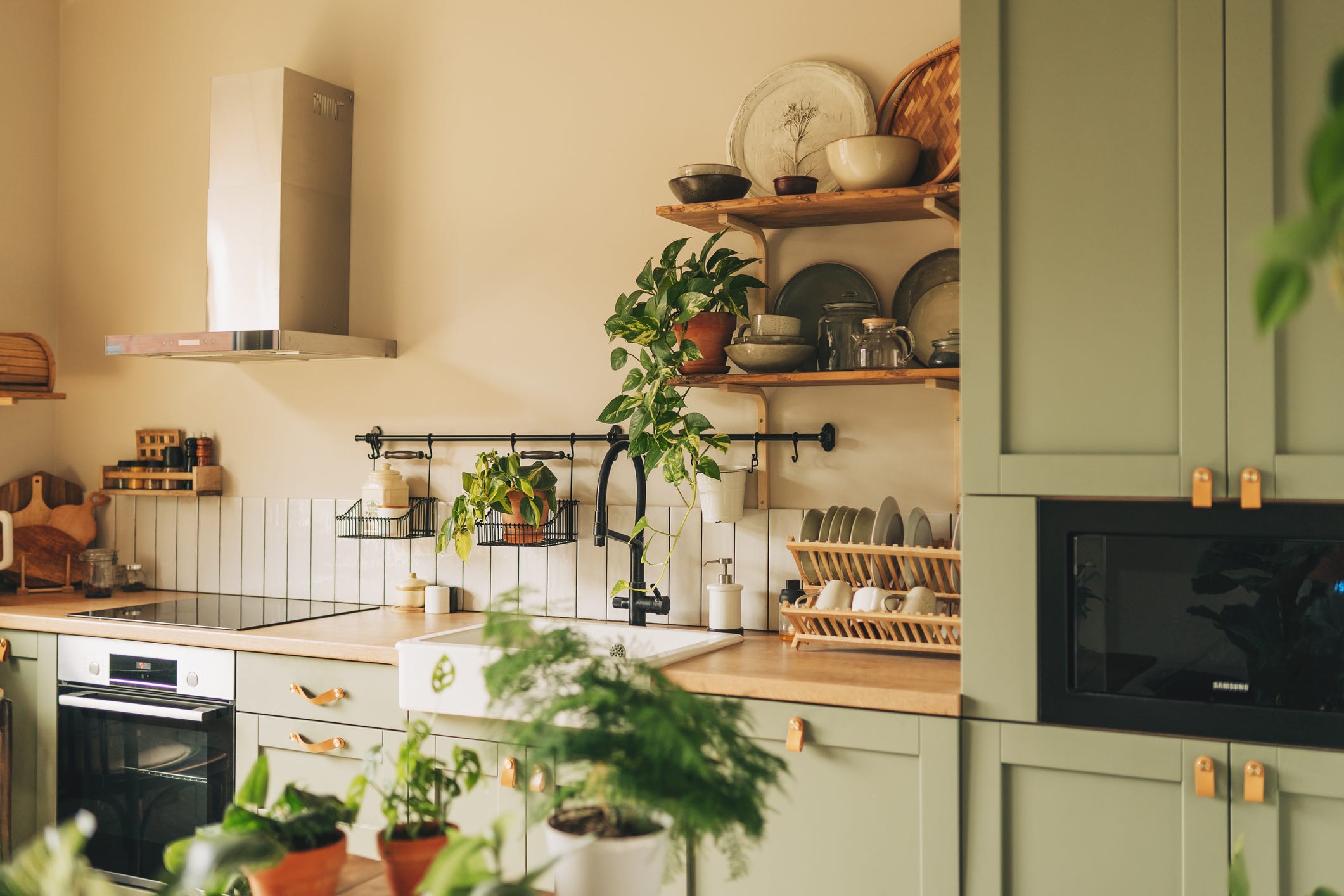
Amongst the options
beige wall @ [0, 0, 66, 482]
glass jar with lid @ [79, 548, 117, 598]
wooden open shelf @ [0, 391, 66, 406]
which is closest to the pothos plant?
glass jar with lid @ [79, 548, 117, 598]

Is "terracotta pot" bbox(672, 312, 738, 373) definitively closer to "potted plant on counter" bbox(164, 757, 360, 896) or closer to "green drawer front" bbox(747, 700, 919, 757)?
"green drawer front" bbox(747, 700, 919, 757)

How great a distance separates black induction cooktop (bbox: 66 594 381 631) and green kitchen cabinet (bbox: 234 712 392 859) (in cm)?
27

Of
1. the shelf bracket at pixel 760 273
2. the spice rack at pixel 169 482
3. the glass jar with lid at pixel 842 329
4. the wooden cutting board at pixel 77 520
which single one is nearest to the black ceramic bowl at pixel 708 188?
the shelf bracket at pixel 760 273

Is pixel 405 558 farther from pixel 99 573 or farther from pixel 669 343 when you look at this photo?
pixel 669 343

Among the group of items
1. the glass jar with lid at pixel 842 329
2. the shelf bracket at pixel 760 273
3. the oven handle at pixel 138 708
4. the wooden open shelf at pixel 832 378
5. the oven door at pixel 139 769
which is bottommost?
the oven door at pixel 139 769

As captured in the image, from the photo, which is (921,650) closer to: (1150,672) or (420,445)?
(1150,672)

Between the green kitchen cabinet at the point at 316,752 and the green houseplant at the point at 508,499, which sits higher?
the green houseplant at the point at 508,499

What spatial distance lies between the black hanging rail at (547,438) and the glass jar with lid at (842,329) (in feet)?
0.65

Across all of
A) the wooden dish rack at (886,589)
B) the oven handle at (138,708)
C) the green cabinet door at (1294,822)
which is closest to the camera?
the green cabinet door at (1294,822)

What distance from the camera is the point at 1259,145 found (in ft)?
6.09

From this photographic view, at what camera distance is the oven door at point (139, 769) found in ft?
9.04

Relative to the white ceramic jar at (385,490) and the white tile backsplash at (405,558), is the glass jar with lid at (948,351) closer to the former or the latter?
the white tile backsplash at (405,558)

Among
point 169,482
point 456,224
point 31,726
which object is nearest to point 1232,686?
point 456,224

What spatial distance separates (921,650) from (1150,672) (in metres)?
0.49
